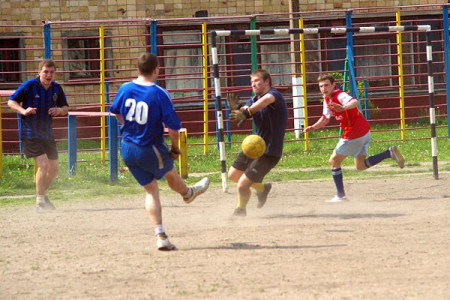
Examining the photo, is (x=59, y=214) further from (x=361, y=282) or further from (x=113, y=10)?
(x=113, y=10)

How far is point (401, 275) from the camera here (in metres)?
7.98

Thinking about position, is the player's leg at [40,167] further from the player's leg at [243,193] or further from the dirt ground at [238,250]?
the player's leg at [243,193]

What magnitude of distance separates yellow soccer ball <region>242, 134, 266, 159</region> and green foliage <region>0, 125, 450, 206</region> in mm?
3468

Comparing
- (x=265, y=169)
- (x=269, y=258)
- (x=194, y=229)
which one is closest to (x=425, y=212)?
(x=265, y=169)

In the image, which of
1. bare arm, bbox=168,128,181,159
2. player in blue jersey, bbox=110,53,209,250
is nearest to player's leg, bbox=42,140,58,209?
player in blue jersey, bbox=110,53,209,250

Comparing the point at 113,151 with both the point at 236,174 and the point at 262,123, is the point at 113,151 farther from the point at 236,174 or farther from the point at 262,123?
the point at 262,123

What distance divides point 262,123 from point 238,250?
2.70 m

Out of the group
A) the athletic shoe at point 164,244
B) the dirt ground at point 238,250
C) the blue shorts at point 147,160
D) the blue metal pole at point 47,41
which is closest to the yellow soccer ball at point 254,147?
the dirt ground at point 238,250

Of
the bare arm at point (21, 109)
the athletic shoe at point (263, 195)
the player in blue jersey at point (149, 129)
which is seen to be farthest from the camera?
the bare arm at point (21, 109)

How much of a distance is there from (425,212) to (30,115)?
482cm

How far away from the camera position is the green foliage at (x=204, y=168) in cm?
1546

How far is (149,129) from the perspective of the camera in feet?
31.7

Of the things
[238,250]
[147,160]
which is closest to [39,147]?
[147,160]

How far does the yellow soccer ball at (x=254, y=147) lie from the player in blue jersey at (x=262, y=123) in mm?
170
